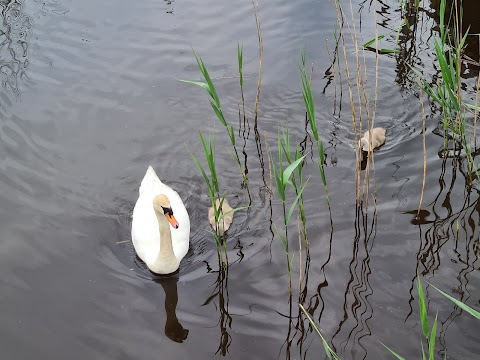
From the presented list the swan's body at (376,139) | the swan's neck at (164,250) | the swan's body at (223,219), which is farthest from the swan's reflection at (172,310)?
the swan's body at (376,139)

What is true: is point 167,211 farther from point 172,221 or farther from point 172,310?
point 172,310

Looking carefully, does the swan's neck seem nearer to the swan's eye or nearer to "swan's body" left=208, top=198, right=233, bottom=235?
the swan's eye

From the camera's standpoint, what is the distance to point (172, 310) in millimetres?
5754

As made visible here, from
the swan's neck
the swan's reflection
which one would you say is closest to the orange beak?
the swan's neck

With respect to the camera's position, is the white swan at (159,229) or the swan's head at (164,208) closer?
the swan's head at (164,208)

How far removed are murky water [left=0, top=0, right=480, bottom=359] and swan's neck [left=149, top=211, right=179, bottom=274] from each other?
5.8 inches

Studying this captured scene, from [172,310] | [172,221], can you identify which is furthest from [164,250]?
[172,310]

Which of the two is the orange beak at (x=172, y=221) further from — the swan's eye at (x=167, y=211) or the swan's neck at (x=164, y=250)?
the swan's neck at (x=164, y=250)

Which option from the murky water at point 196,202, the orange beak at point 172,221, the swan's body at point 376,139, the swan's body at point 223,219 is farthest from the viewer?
the swan's body at point 376,139

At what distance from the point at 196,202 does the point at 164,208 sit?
1.33 m

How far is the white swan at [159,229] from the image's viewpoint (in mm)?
5925

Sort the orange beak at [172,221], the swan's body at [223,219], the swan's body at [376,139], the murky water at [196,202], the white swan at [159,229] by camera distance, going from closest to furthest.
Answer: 1. the murky water at [196,202]
2. the orange beak at [172,221]
3. the white swan at [159,229]
4. the swan's body at [223,219]
5. the swan's body at [376,139]

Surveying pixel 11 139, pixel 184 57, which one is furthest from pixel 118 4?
pixel 11 139

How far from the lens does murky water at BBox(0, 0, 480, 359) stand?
18.1ft
